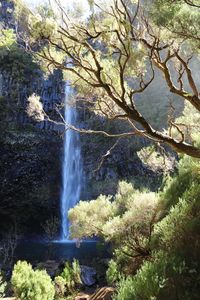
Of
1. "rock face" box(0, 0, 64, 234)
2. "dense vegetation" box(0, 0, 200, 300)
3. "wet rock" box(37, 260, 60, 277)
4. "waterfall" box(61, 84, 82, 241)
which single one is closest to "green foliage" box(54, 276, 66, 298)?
"dense vegetation" box(0, 0, 200, 300)

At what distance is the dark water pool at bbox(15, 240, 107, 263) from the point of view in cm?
2120

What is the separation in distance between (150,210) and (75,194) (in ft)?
52.0

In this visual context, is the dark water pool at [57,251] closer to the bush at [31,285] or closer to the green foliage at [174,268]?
the bush at [31,285]

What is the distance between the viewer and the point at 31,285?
9898 millimetres

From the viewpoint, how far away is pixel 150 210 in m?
11.1

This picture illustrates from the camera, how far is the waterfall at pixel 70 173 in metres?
26.2

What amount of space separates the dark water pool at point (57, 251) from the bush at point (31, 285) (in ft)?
30.1

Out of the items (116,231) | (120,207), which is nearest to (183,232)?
(116,231)

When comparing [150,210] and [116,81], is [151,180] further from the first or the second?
[116,81]

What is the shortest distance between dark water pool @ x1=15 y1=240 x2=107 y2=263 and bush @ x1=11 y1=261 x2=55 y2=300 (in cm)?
918

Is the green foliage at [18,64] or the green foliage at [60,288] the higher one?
the green foliage at [18,64]

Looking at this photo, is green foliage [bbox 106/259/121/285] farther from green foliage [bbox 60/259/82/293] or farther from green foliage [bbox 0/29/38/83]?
green foliage [bbox 0/29/38/83]

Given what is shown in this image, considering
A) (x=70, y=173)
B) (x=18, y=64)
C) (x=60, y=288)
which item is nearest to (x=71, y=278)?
(x=60, y=288)

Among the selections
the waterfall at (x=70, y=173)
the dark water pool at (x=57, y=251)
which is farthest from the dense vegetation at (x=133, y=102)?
the waterfall at (x=70, y=173)
